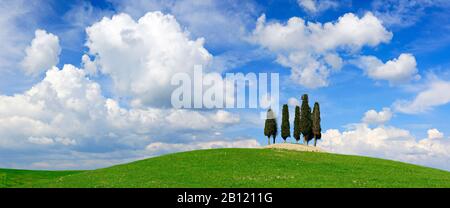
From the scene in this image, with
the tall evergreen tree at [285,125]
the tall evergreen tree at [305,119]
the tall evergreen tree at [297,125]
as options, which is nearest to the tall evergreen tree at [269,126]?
the tall evergreen tree at [285,125]

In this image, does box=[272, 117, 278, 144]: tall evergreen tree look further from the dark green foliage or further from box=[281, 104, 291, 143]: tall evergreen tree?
box=[281, 104, 291, 143]: tall evergreen tree

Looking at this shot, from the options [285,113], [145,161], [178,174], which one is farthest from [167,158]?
[285,113]

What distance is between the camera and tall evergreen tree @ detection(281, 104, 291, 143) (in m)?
96.4

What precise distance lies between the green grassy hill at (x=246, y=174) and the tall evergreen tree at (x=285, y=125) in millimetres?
31296

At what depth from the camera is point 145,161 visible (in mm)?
59281

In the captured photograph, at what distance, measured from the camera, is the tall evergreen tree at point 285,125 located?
96.4 metres

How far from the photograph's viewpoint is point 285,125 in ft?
317

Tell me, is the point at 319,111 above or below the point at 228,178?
above

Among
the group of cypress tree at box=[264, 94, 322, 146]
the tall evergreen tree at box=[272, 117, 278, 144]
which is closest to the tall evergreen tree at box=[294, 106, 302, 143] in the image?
the group of cypress tree at box=[264, 94, 322, 146]

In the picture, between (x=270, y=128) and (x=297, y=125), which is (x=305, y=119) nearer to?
(x=297, y=125)
